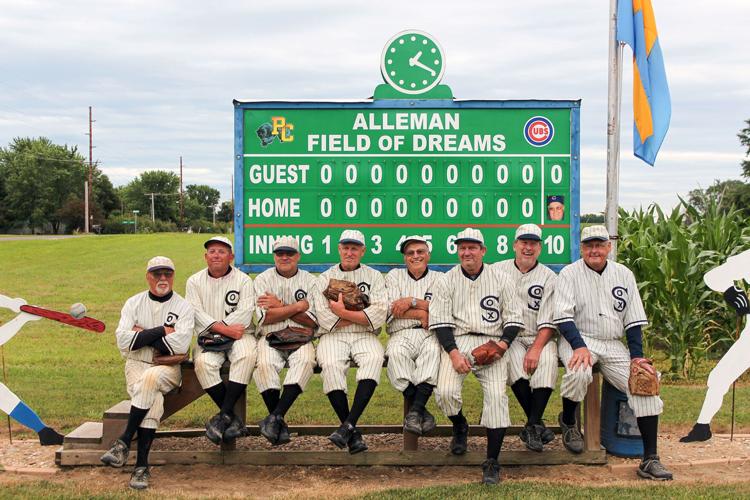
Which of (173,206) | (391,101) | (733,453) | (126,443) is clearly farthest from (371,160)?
(173,206)

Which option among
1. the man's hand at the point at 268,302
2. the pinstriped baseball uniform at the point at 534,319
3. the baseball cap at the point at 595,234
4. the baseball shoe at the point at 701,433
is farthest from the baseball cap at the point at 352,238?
the baseball shoe at the point at 701,433

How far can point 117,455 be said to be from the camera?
614cm

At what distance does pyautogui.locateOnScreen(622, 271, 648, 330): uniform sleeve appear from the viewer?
6.44 meters

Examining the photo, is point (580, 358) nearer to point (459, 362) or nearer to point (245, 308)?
point (459, 362)

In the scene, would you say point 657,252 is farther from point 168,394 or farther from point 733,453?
point 168,394

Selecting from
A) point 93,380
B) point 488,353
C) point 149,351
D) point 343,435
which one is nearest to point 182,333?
point 149,351

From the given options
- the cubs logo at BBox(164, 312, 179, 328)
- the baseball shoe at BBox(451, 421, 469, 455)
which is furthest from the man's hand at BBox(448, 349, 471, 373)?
the cubs logo at BBox(164, 312, 179, 328)

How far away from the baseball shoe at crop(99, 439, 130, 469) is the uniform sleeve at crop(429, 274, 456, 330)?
97.2 inches

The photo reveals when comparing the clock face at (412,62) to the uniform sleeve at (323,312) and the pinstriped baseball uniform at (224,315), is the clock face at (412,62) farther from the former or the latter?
the pinstriped baseball uniform at (224,315)

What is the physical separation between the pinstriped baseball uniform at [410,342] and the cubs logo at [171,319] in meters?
1.66

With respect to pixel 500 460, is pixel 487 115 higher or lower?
higher

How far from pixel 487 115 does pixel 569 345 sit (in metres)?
2.32

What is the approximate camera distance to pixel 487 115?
761 centimetres

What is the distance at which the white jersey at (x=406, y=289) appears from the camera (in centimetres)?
673
